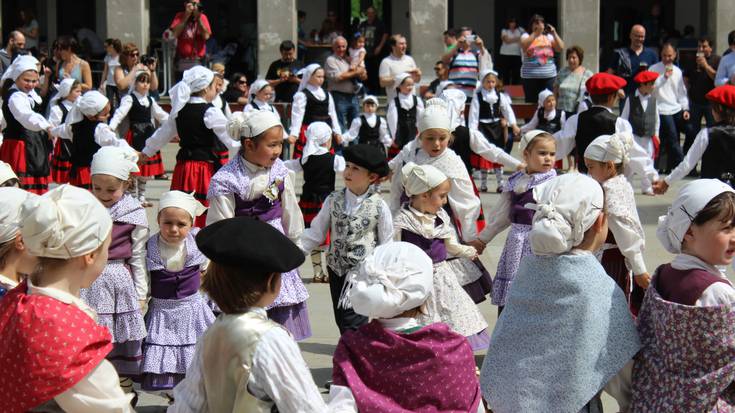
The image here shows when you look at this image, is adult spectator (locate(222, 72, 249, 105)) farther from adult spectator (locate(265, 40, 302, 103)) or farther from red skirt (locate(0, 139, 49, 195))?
red skirt (locate(0, 139, 49, 195))

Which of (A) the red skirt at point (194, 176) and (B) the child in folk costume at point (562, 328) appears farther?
(A) the red skirt at point (194, 176)

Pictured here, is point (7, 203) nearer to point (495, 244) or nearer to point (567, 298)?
point (567, 298)

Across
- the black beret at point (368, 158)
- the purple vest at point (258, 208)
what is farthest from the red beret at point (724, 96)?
the purple vest at point (258, 208)

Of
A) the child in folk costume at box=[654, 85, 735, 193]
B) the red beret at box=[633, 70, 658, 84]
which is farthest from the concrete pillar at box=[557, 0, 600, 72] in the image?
the child in folk costume at box=[654, 85, 735, 193]

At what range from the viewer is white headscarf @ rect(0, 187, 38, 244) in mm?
4242

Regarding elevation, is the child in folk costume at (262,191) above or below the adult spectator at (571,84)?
below

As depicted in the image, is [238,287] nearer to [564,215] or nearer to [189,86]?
[564,215]

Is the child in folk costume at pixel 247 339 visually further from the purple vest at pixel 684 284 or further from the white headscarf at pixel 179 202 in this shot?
the white headscarf at pixel 179 202

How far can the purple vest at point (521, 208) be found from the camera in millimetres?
6602

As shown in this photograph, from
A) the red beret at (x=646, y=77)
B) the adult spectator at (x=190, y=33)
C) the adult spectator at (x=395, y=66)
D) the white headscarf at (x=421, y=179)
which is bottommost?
the white headscarf at (x=421, y=179)

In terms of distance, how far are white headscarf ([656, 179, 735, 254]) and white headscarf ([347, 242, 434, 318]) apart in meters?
0.92

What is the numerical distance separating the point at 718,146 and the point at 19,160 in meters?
6.79

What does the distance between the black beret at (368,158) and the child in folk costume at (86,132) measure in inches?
197

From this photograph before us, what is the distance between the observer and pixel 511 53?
731 inches
